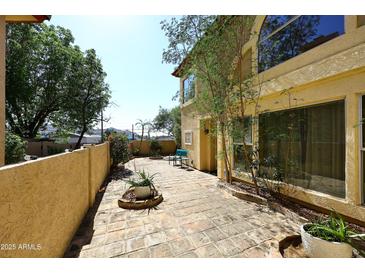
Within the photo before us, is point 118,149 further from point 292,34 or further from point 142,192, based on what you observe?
point 292,34

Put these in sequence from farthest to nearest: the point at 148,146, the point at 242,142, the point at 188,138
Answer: the point at 148,146, the point at 188,138, the point at 242,142

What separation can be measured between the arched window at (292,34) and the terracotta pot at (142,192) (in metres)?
4.94

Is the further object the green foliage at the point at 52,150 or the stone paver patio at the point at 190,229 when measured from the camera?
the green foliage at the point at 52,150

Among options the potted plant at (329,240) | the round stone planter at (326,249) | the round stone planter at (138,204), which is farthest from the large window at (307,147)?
the round stone planter at (138,204)

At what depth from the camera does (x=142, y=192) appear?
180 inches

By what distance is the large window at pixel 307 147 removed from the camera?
3639 millimetres

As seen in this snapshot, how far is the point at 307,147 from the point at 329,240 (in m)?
2.51

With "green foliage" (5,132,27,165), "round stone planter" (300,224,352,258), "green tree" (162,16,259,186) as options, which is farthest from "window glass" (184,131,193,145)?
"round stone planter" (300,224,352,258)

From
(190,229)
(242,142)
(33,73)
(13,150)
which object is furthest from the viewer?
(33,73)

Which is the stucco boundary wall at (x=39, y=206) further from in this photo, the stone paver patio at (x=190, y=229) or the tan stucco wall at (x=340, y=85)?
the tan stucco wall at (x=340, y=85)

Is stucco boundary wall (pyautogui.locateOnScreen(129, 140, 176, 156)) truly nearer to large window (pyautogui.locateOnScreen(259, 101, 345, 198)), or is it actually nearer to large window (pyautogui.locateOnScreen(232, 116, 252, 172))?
large window (pyautogui.locateOnScreen(232, 116, 252, 172))

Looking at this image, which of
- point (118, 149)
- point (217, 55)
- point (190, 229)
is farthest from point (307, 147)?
point (118, 149)
